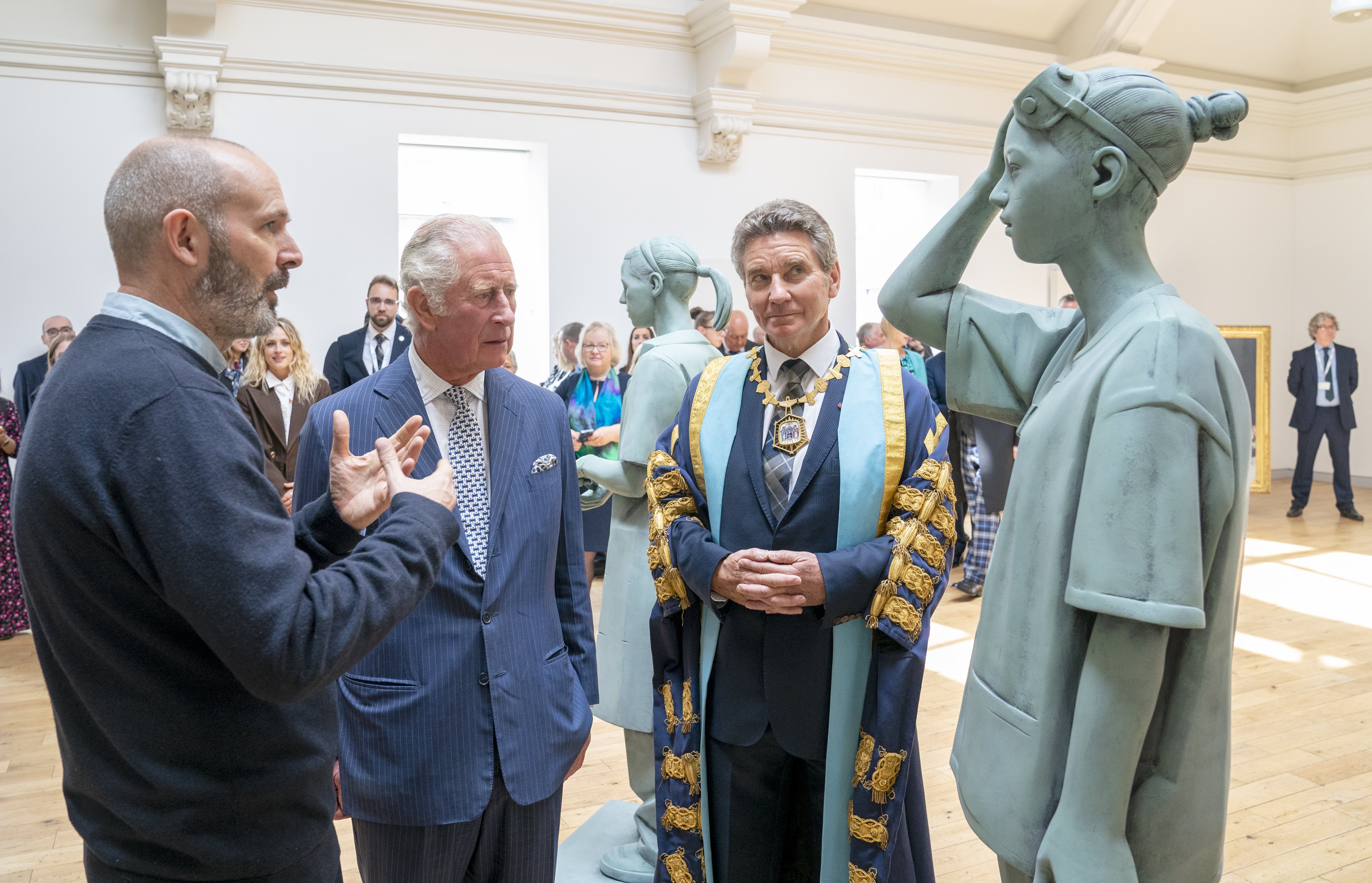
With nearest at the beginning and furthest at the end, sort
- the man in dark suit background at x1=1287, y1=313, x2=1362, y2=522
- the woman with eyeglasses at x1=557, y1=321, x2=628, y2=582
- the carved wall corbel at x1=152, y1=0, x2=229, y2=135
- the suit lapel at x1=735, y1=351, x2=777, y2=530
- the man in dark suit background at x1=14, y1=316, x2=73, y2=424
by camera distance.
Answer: the suit lapel at x1=735, y1=351, x2=777, y2=530
the woman with eyeglasses at x1=557, y1=321, x2=628, y2=582
the man in dark suit background at x1=14, y1=316, x2=73, y2=424
the carved wall corbel at x1=152, y1=0, x2=229, y2=135
the man in dark suit background at x1=1287, y1=313, x2=1362, y2=522

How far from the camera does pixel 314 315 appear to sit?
722 centimetres

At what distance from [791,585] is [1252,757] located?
2.98 metres

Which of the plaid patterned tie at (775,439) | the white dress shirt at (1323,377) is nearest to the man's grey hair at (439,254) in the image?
the plaid patterned tie at (775,439)

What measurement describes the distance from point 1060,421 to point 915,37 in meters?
8.90

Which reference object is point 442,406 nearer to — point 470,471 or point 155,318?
point 470,471

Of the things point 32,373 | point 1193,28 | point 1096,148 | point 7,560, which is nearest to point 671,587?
point 1096,148

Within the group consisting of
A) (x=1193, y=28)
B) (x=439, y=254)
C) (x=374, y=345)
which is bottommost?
(x=374, y=345)

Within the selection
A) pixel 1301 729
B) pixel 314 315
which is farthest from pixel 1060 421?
pixel 314 315

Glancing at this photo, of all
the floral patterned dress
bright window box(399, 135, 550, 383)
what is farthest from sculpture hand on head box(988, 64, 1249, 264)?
bright window box(399, 135, 550, 383)

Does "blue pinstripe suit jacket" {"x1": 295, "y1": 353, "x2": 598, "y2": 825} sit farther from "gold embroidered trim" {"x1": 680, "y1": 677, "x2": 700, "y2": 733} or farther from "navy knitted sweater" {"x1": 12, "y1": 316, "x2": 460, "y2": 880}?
"navy knitted sweater" {"x1": 12, "y1": 316, "x2": 460, "y2": 880}

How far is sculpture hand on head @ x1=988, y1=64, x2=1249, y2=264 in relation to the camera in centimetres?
125

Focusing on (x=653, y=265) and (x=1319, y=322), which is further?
(x=1319, y=322)

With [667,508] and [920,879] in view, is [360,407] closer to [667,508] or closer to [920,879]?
[667,508]

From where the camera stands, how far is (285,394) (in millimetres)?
5141
